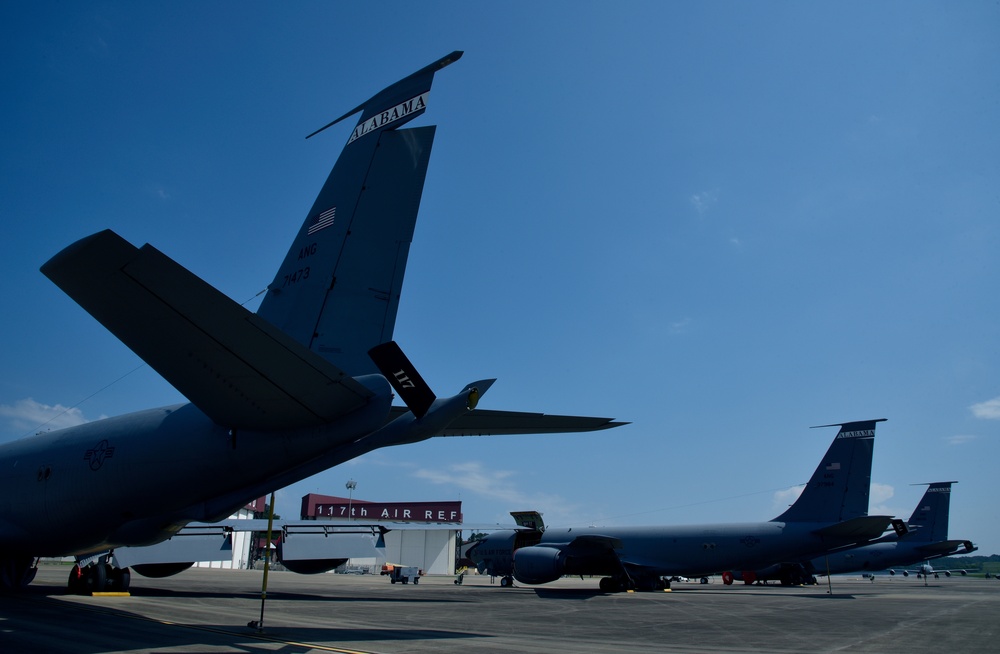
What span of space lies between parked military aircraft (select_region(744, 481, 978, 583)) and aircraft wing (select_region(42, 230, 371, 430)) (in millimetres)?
38810

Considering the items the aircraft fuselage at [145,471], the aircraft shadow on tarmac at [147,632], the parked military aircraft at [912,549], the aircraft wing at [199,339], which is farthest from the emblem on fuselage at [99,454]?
the parked military aircraft at [912,549]

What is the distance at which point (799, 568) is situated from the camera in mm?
37719

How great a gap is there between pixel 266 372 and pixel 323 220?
3.61 meters

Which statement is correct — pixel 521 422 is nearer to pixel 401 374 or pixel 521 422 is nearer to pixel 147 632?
pixel 401 374

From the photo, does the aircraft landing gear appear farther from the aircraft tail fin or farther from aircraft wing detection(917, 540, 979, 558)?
aircraft wing detection(917, 540, 979, 558)

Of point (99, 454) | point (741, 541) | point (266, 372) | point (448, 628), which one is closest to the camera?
point (266, 372)

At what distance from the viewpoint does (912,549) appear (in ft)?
136

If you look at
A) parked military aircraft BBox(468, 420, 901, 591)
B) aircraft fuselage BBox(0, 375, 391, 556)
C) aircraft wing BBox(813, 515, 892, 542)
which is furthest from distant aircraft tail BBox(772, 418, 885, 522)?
aircraft fuselage BBox(0, 375, 391, 556)

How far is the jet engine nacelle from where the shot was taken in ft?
89.5

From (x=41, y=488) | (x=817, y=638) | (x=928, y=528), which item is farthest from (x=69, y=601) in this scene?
(x=928, y=528)

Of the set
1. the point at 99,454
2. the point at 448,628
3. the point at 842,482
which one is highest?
the point at 99,454

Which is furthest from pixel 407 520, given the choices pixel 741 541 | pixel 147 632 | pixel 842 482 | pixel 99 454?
pixel 147 632

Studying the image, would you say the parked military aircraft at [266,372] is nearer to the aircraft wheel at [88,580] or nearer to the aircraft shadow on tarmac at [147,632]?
the aircraft shadow on tarmac at [147,632]

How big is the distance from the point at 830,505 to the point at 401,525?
64.9 ft
